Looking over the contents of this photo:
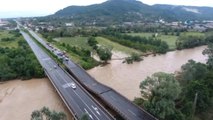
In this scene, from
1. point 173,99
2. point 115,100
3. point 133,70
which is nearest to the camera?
point 173,99

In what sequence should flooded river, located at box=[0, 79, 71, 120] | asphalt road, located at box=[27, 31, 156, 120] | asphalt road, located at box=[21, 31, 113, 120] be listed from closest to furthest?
asphalt road, located at box=[27, 31, 156, 120] → asphalt road, located at box=[21, 31, 113, 120] → flooded river, located at box=[0, 79, 71, 120]

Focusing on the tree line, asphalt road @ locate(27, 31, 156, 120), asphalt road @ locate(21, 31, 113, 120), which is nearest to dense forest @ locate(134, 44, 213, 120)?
asphalt road @ locate(27, 31, 156, 120)

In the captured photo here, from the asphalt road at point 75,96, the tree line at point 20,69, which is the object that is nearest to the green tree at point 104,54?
the asphalt road at point 75,96

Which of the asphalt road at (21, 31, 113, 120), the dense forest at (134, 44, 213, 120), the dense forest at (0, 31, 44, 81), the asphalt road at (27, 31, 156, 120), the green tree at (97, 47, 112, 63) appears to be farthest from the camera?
the green tree at (97, 47, 112, 63)

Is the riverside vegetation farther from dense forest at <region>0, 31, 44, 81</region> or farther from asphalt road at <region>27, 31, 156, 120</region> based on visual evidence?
asphalt road at <region>27, 31, 156, 120</region>

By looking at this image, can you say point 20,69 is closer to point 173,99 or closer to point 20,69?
point 20,69

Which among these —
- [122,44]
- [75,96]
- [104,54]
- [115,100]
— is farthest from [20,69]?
[122,44]
